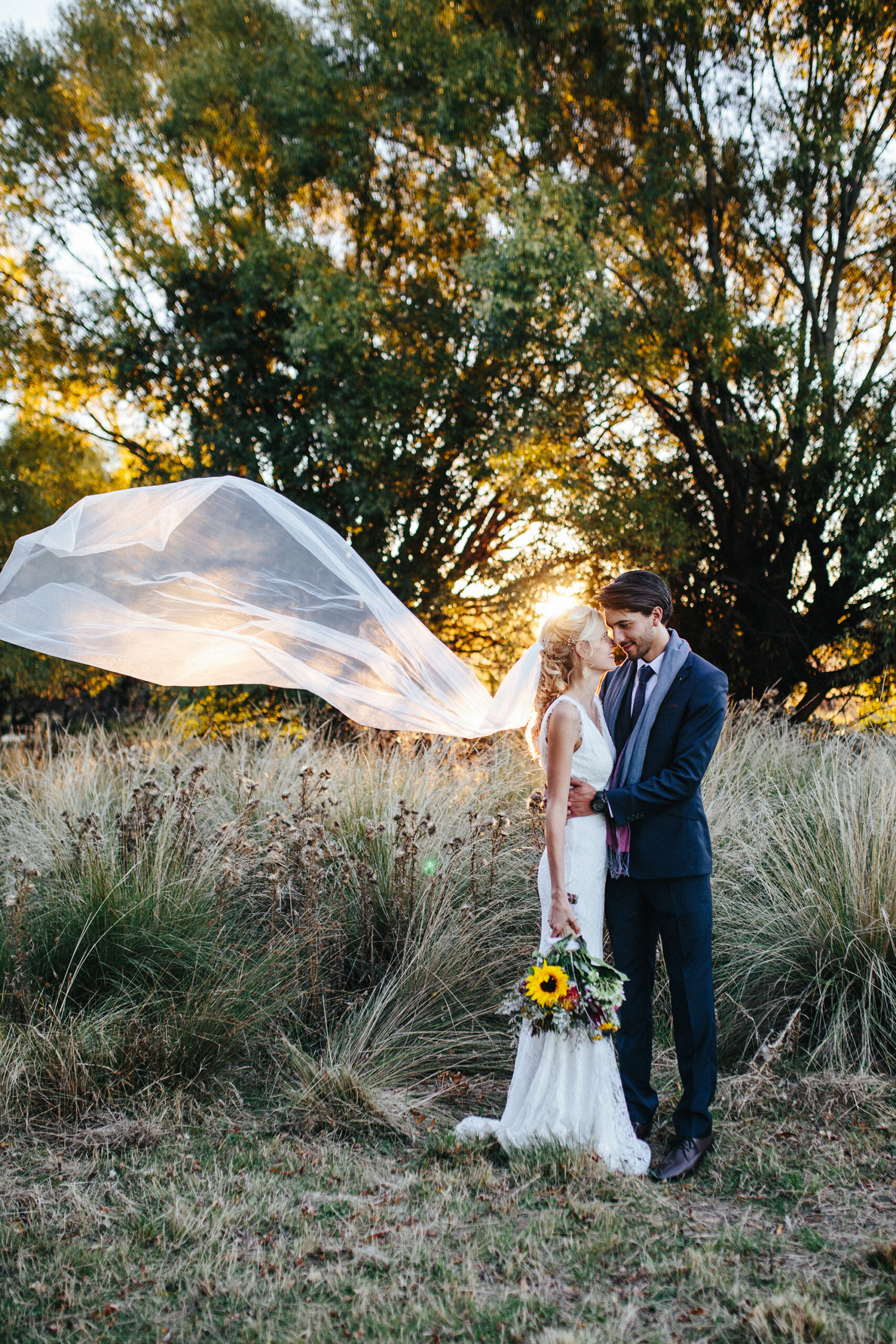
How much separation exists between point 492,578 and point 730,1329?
1011 cm

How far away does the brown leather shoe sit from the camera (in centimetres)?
339

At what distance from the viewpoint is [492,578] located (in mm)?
12148

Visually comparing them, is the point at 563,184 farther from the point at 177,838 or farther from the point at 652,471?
the point at 177,838

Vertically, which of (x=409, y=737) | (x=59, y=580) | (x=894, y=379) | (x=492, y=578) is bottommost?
(x=409, y=737)

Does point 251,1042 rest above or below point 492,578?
below

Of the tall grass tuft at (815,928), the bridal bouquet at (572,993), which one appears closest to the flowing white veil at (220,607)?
the bridal bouquet at (572,993)

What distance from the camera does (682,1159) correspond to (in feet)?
11.3

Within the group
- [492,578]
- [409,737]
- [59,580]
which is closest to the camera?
[59,580]

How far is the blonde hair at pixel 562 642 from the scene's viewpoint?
11.8 ft

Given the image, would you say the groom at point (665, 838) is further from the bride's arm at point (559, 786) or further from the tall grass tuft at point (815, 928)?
the tall grass tuft at point (815, 928)

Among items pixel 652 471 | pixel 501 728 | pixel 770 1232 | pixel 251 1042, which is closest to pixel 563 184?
pixel 652 471

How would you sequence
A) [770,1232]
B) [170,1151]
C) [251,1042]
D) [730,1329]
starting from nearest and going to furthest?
[730,1329] < [770,1232] < [170,1151] < [251,1042]

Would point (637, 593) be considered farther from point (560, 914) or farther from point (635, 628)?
point (560, 914)

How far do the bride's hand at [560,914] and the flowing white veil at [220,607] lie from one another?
80 centimetres
